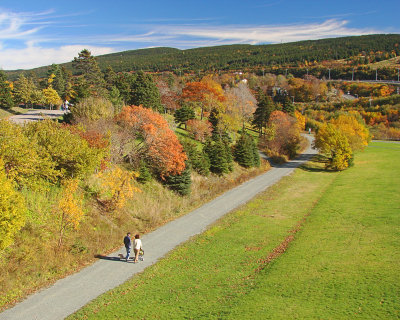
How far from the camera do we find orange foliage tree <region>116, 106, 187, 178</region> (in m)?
32.3

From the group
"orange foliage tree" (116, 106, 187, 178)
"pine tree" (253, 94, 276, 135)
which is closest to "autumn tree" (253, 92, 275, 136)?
"pine tree" (253, 94, 276, 135)

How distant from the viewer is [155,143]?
32.9 metres

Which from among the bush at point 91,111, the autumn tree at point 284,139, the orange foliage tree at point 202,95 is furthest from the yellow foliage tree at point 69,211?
the autumn tree at point 284,139

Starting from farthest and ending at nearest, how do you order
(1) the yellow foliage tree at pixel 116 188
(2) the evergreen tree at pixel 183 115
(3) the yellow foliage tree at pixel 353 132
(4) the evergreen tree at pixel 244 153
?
(2) the evergreen tree at pixel 183 115
(3) the yellow foliage tree at pixel 353 132
(4) the evergreen tree at pixel 244 153
(1) the yellow foliage tree at pixel 116 188

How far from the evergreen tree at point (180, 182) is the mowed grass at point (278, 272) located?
252 inches

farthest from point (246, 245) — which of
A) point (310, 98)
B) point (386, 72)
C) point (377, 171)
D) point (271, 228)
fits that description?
point (386, 72)

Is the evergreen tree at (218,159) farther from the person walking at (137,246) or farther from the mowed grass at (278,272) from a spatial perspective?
the person walking at (137,246)

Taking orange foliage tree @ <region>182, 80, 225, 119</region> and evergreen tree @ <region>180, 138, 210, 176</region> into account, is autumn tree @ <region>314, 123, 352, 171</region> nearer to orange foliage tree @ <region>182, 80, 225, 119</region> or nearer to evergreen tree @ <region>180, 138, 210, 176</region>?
orange foliage tree @ <region>182, 80, 225, 119</region>

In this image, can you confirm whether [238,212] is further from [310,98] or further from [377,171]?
[310,98]

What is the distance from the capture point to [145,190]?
102ft

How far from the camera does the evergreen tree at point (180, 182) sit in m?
33.2

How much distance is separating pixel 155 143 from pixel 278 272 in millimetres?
19770

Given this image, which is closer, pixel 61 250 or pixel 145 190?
pixel 61 250

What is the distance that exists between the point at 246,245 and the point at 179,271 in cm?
601
